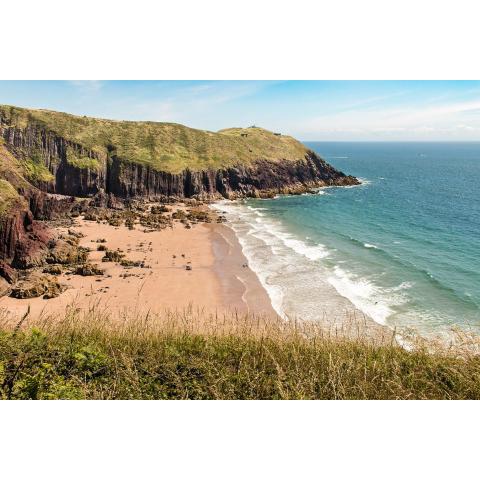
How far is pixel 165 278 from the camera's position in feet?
110

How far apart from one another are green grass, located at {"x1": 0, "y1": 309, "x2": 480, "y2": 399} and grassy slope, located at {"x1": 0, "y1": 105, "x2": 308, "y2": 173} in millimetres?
69266

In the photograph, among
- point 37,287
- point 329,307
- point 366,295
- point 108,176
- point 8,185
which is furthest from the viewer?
point 108,176

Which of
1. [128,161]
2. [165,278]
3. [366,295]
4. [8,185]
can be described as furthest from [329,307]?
[128,161]

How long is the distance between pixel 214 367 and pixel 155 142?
81.5 m

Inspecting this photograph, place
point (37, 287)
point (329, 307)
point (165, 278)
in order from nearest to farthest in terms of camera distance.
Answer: point (329, 307) → point (37, 287) → point (165, 278)

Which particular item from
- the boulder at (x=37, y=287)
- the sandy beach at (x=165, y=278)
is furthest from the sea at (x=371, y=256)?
the boulder at (x=37, y=287)

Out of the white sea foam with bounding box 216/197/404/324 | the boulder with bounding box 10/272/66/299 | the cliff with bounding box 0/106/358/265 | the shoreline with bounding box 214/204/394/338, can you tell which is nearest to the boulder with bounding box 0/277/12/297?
the boulder with bounding box 10/272/66/299

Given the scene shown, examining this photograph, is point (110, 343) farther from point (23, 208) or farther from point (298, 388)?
point (23, 208)

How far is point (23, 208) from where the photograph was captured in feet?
109

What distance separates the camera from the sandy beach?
2722cm

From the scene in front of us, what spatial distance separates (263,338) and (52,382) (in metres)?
3.67

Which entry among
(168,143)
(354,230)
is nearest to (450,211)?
(354,230)

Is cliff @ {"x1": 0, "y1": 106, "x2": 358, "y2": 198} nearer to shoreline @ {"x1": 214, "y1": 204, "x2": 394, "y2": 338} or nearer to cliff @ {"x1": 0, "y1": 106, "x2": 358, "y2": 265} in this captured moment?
cliff @ {"x1": 0, "y1": 106, "x2": 358, "y2": 265}

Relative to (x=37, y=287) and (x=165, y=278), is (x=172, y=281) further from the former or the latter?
(x=37, y=287)
